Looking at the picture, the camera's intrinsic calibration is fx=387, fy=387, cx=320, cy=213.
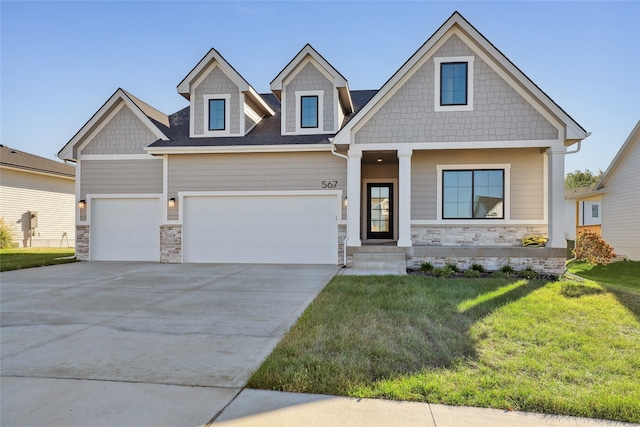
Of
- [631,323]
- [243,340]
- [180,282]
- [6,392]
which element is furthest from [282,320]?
[631,323]

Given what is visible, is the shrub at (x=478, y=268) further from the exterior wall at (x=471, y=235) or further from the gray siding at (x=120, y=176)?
the gray siding at (x=120, y=176)

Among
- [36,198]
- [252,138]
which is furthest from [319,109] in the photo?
[36,198]

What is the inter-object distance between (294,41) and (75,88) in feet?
31.6

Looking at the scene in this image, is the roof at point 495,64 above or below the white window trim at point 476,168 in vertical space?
above

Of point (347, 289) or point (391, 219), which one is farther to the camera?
point (391, 219)

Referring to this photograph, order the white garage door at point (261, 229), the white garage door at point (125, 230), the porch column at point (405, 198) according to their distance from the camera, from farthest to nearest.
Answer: the white garage door at point (125, 230), the white garage door at point (261, 229), the porch column at point (405, 198)

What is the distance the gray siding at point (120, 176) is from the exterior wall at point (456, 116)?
7159 millimetres

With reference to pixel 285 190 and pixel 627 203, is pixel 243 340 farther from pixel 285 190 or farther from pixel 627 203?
pixel 627 203

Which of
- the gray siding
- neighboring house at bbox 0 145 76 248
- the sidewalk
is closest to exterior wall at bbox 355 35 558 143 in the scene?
the gray siding

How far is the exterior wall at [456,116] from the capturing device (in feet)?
34.7

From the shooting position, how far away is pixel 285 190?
40.9ft

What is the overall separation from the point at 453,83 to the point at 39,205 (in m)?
22.7

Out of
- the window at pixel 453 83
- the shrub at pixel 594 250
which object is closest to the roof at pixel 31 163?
the window at pixel 453 83

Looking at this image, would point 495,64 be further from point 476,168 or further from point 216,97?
point 216,97
